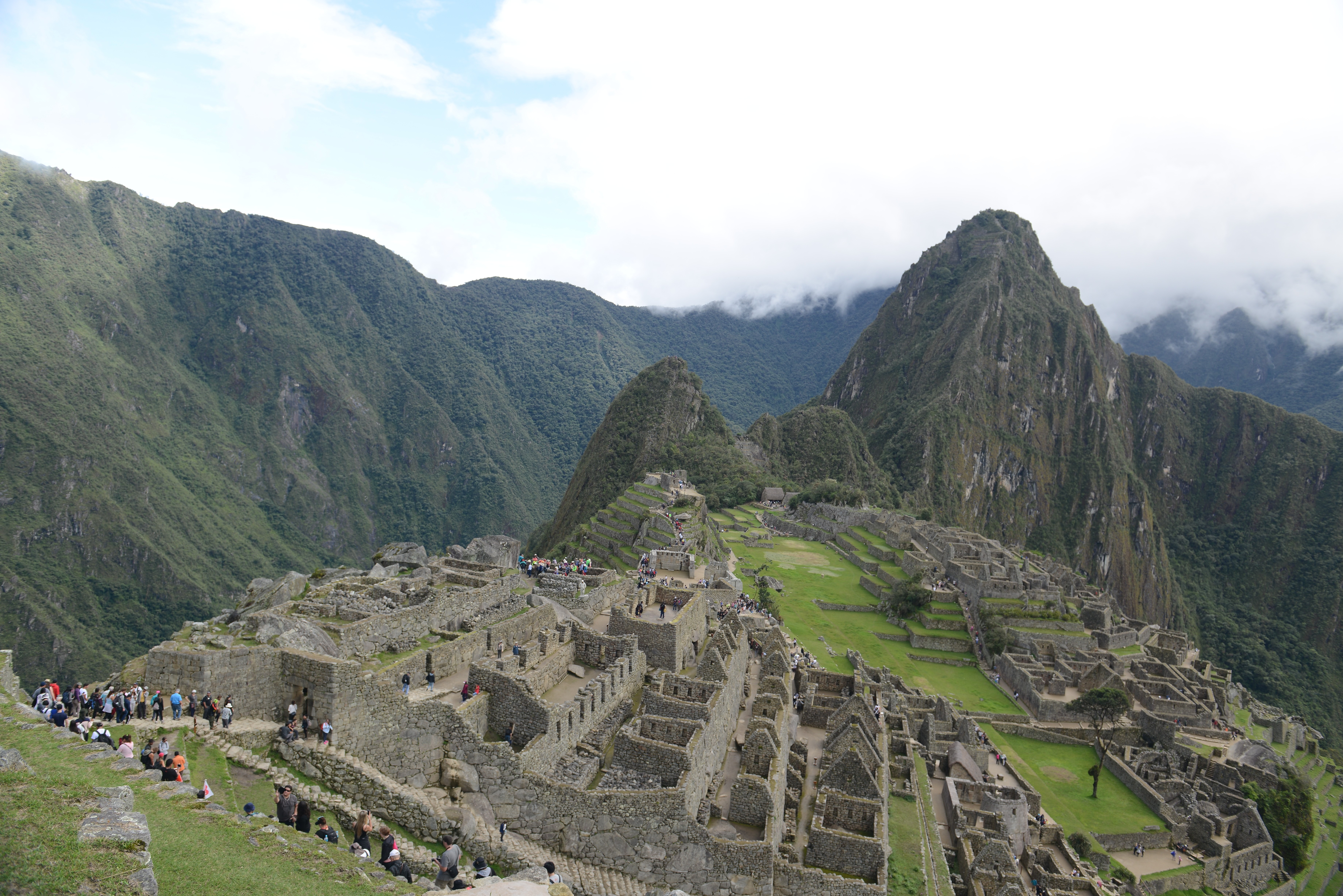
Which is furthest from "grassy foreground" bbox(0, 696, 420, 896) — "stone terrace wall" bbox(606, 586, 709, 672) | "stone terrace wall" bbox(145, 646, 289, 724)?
"stone terrace wall" bbox(606, 586, 709, 672)

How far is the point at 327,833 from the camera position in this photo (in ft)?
41.1

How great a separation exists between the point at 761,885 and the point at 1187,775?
34.7 meters

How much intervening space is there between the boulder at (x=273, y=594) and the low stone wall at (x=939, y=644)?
139 ft

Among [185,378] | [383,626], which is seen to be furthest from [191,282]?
[383,626]

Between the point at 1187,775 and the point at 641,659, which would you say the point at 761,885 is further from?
the point at 1187,775

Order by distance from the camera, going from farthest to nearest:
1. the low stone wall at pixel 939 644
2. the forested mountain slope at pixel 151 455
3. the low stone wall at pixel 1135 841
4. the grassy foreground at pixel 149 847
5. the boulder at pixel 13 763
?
the forested mountain slope at pixel 151 455 → the low stone wall at pixel 939 644 → the low stone wall at pixel 1135 841 → the boulder at pixel 13 763 → the grassy foreground at pixel 149 847

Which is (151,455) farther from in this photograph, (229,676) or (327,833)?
(327,833)

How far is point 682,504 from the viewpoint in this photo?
6819cm

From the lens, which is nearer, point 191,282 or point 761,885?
point 761,885

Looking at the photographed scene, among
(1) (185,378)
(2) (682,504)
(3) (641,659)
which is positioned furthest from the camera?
(1) (185,378)

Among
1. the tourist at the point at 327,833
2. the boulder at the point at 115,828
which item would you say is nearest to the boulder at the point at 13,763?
the boulder at the point at 115,828

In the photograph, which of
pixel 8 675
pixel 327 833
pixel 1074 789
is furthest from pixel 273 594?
pixel 1074 789

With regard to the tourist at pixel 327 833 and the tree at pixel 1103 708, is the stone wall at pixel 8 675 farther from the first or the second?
the tree at pixel 1103 708

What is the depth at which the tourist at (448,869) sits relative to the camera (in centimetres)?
1238
